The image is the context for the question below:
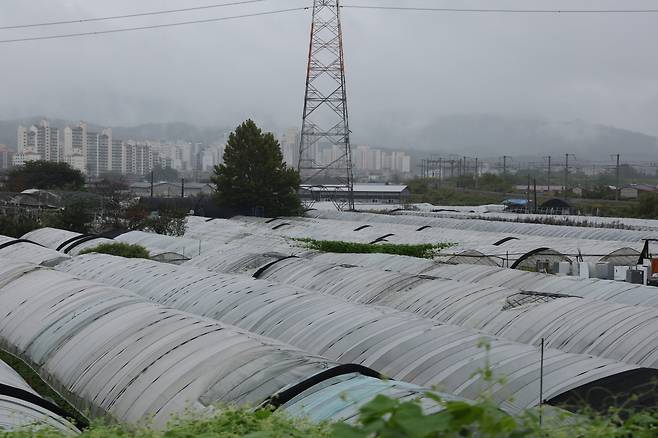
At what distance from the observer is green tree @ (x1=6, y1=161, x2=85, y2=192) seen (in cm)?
5243

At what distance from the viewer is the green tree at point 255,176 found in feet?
132

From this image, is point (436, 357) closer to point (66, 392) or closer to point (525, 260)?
point (66, 392)

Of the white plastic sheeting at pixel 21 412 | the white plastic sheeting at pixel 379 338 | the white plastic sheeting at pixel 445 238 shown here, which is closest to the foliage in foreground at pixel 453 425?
the white plastic sheeting at pixel 379 338

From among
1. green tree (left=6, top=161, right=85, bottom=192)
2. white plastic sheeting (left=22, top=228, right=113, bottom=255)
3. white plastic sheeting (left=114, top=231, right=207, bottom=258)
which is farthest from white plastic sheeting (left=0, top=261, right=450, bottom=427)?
green tree (left=6, top=161, right=85, bottom=192)

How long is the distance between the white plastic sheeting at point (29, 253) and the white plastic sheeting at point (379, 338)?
4817 mm

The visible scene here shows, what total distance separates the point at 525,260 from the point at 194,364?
15.1 m

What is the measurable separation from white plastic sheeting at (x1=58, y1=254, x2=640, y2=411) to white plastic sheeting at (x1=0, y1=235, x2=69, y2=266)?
15.8ft

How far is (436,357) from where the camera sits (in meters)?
8.39

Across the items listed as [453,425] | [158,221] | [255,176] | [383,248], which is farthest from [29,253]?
[255,176]

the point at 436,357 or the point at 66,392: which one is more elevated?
the point at 436,357

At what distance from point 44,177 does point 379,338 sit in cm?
4833

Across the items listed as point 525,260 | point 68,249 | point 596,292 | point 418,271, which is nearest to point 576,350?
point 596,292

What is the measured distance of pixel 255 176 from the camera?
4078 cm

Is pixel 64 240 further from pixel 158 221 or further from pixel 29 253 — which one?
pixel 158 221
